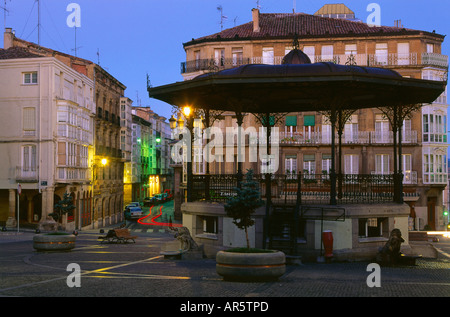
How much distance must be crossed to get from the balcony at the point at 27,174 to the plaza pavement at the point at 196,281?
29.3 meters

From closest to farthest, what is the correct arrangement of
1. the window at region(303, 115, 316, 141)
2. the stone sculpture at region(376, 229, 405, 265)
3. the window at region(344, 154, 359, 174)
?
the stone sculpture at region(376, 229, 405, 265)
the window at region(344, 154, 359, 174)
the window at region(303, 115, 316, 141)

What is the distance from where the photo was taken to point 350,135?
58.3m

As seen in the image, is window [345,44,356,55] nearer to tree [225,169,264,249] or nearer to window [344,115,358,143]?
window [344,115,358,143]

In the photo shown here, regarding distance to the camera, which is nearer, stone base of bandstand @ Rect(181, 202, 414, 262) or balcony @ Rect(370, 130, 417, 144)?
stone base of bandstand @ Rect(181, 202, 414, 262)

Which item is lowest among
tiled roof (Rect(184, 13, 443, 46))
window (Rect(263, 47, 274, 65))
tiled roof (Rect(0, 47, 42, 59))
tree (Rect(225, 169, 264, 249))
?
tree (Rect(225, 169, 264, 249))

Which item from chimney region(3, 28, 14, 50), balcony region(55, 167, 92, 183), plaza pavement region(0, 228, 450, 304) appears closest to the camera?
plaza pavement region(0, 228, 450, 304)

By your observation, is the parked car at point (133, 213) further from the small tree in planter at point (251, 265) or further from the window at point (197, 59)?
the small tree in planter at point (251, 265)

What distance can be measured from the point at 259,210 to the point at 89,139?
4312 cm

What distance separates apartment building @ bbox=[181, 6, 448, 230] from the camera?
57750 mm

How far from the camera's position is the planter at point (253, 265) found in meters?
14.6

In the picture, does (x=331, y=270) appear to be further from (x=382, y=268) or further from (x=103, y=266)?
(x=103, y=266)

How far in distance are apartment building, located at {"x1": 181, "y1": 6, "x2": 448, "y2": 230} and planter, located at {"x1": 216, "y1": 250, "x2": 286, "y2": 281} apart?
4230cm

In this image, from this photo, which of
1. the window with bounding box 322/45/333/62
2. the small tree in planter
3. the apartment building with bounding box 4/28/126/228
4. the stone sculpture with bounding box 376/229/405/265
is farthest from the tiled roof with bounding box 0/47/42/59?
the small tree in planter
